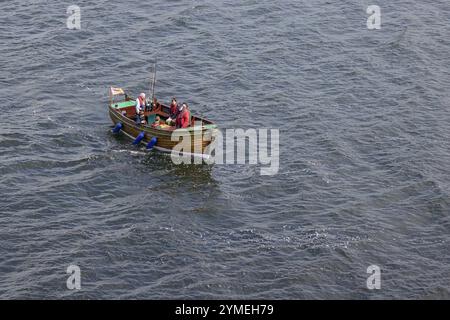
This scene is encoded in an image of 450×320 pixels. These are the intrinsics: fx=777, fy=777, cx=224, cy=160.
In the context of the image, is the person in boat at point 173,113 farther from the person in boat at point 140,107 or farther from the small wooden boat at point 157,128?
the person in boat at point 140,107

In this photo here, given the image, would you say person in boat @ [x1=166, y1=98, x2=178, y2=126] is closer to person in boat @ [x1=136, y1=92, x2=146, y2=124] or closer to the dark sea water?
person in boat @ [x1=136, y1=92, x2=146, y2=124]

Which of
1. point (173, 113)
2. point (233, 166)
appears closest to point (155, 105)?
point (173, 113)

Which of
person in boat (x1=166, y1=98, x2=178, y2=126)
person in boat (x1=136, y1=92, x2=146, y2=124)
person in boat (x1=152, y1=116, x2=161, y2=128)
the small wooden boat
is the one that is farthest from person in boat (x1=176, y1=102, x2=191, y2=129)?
person in boat (x1=136, y1=92, x2=146, y2=124)

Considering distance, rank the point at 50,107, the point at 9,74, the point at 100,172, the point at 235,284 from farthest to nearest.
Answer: the point at 9,74
the point at 50,107
the point at 100,172
the point at 235,284

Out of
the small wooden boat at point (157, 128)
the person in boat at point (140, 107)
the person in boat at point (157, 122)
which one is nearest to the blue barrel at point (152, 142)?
the small wooden boat at point (157, 128)
